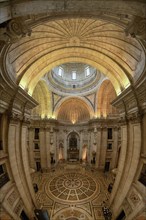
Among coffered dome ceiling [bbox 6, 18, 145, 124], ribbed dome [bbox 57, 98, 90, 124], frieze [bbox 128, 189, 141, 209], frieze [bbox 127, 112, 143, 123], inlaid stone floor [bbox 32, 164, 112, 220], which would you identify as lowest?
inlaid stone floor [bbox 32, 164, 112, 220]

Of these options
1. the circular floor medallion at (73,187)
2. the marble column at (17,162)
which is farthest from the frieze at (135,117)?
the circular floor medallion at (73,187)

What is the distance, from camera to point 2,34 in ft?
12.4

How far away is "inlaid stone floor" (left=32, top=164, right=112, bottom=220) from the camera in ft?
30.1

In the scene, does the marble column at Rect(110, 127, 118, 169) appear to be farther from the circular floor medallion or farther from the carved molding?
the carved molding

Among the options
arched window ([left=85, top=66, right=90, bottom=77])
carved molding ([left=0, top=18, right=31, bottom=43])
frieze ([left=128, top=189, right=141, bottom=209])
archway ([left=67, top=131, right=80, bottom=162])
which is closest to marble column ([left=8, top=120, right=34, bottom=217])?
carved molding ([left=0, top=18, right=31, bottom=43])

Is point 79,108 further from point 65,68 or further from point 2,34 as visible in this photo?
point 2,34

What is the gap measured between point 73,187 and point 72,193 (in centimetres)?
102

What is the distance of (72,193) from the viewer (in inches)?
461

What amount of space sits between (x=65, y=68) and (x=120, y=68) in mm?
19596

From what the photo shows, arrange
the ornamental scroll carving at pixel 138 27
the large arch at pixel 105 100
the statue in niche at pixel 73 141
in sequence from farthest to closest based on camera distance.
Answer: the statue in niche at pixel 73 141, the large arch at pixel 105 100, the ornamental scroll carving at pixel 138 27

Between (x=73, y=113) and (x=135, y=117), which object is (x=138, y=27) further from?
(x=73, y=113)

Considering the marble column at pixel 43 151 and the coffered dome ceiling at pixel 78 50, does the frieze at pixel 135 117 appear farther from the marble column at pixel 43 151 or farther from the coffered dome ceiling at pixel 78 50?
the marble column at pixel 43 151

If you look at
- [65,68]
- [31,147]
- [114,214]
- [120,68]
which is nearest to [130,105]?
[120,68]

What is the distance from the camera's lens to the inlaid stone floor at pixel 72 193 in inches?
361
